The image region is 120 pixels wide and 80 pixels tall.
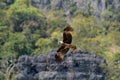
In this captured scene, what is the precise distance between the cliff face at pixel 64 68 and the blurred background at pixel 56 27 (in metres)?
0.93

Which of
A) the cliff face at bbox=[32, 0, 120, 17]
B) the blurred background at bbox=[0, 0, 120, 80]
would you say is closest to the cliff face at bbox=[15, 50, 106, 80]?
the blurred background at bbox=[0, 0, 120, 80]

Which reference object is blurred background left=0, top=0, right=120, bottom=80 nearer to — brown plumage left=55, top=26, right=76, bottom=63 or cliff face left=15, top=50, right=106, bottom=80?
cliff face left=15, top=50, right=106, bottom=80

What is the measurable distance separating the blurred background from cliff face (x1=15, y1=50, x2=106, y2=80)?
3.04 ft

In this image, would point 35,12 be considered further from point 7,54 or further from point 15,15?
point 7,54

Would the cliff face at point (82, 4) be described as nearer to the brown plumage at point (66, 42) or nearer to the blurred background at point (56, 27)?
the blurred background at point (56, 27)

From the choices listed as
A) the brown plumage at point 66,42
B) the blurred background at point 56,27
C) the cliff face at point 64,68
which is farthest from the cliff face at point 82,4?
→ the brown plumage at point 66,42

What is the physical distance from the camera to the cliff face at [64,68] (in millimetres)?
35406

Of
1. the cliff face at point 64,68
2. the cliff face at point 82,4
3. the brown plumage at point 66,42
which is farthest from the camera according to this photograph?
the cliff face at point 82,4

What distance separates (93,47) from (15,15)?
8986mm

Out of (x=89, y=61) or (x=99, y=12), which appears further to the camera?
(x=99, y=12)

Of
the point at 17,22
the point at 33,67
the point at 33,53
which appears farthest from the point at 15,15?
the point at 33,67

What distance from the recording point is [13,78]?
35.6 meters

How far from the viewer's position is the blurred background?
4156cm

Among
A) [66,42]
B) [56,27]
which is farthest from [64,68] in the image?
[66,42]
